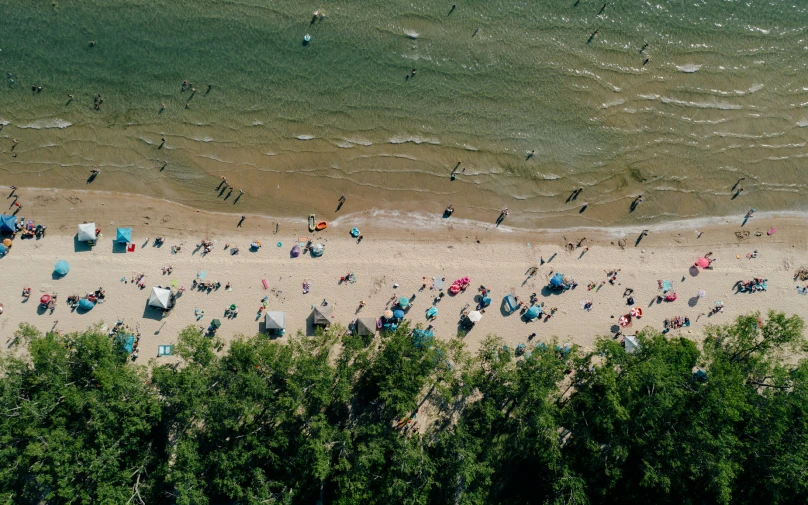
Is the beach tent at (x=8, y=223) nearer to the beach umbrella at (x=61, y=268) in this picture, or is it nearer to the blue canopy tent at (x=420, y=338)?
the beach umbrella at (x=61, y=268)

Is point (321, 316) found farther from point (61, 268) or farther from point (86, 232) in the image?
point (61, 268)

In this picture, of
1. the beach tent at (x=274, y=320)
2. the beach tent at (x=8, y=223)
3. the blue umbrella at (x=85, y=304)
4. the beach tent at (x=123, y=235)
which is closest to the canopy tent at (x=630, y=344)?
the beach tent at (x=274, y=320)

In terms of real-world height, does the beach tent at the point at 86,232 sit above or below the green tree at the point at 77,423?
above

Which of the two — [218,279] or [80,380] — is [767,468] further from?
[80,380]

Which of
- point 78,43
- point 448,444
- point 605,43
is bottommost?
point 448,444

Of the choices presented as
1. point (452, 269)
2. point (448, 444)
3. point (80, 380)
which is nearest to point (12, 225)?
point (80, 380)

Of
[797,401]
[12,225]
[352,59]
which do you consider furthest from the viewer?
[352,59]
